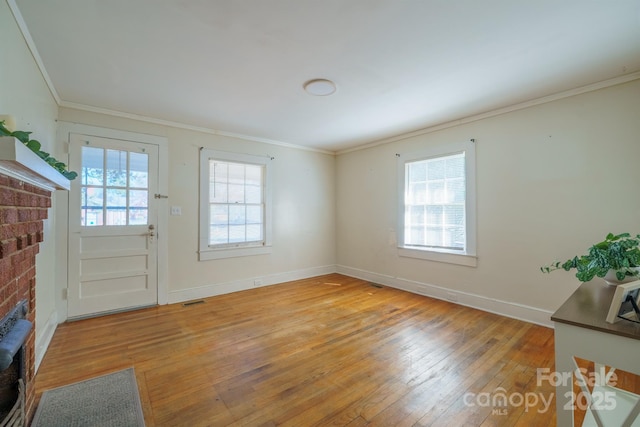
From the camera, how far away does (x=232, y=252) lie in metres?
4.33

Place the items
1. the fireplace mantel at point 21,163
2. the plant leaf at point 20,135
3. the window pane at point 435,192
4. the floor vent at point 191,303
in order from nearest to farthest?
the fireplace mantel at point 21,163
the plant leaf at point 20,135
the floor vent at point 191,303
the window pane at point 435,192

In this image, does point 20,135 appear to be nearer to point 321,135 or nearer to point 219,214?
point 219,214

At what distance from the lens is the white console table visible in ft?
3.53

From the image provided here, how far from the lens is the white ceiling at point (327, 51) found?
173cm

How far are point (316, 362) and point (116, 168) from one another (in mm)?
3299

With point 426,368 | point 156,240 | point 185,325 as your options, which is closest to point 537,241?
point 426,368

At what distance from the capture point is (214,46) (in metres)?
2.09

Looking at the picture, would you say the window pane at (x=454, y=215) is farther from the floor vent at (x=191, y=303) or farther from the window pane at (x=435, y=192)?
the floor vent at (x=191, y=303)

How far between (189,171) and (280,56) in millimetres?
2444

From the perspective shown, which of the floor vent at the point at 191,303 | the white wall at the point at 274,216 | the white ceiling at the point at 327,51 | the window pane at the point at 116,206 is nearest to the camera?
the white ceiling at the point at 327,51

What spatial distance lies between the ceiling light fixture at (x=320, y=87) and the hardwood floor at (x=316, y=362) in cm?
251

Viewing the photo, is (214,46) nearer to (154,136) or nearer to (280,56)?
(280,56)

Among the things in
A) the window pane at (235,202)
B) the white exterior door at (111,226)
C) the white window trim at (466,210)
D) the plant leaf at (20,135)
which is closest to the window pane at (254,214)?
the window pane at (235,202)

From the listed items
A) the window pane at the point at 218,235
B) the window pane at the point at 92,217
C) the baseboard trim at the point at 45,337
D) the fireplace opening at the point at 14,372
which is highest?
the window pane at the point at 92,217
